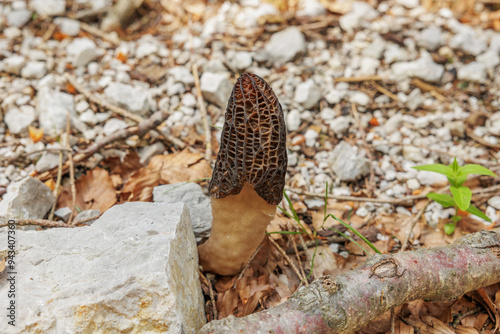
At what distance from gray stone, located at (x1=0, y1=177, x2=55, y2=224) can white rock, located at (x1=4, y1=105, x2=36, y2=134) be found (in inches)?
29.9

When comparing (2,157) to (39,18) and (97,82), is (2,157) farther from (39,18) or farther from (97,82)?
(39,18)

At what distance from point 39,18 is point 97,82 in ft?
3.49

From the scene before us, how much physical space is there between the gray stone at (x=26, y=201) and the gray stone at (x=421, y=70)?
3147mm

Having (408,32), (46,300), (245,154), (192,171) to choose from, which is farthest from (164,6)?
(46,300)

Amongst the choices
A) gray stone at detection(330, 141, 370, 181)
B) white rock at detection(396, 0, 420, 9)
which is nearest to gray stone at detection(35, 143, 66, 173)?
gray stone at detection(330, 141, 370, 181)

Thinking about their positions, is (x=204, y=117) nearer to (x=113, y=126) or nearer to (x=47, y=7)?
(x=113, y=126)

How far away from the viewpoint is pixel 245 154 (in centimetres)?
198

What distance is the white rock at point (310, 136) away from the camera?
3473 millimetres

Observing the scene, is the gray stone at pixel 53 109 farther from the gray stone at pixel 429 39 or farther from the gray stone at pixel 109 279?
the gray stone at pixel 429 39

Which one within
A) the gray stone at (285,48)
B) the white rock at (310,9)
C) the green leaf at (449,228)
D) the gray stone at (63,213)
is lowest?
the green leaf at (449,228)

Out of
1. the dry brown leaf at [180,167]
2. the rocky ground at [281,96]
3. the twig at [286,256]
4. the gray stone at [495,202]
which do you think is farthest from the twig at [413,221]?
the dry brown leaf at [180,167]

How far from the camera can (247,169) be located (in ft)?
6.54

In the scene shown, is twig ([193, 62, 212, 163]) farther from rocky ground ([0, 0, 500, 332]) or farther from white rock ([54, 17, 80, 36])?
white rock ([54, 17, 80, 36])

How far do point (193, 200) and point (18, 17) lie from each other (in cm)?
281
